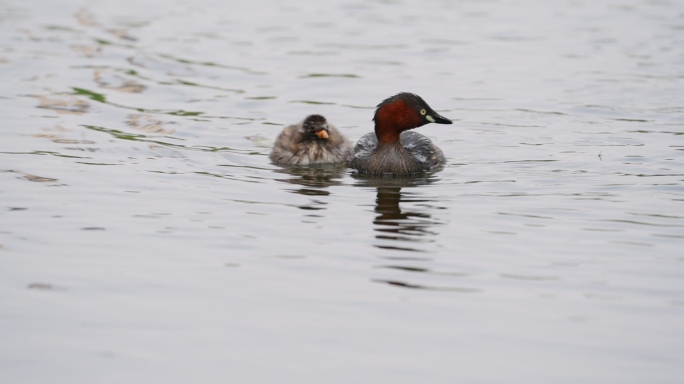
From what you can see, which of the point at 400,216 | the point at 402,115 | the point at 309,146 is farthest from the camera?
the point at 309,146

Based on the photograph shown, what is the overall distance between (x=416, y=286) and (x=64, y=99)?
8.66m

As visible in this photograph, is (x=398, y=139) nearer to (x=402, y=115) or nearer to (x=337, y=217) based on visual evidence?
(x=402, y=115)

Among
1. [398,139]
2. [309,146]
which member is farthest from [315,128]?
[398,139]

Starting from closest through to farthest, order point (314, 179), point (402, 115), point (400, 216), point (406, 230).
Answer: point (406, 230) < point (400, 216) < point (314, 179) < point (402, 115)

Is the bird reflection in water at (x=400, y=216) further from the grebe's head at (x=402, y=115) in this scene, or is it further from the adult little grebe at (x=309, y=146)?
the adult little grebe at (x=309, y=146)

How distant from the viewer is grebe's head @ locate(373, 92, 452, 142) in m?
11.3

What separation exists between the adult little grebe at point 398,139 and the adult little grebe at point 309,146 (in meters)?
0.46

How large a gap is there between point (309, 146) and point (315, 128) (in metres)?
0.23

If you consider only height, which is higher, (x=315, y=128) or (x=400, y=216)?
(x=315, y=128)

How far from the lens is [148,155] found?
11539mm

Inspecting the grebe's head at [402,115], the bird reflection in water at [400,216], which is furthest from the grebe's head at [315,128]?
the bird reflection in water at [400,216]

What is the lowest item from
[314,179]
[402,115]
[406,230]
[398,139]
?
[406,230]

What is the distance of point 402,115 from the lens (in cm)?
1133

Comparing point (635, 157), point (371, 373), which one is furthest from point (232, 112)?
point (371, 373)
